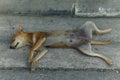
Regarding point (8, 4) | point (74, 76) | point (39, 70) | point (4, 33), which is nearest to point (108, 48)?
point (74, 76)

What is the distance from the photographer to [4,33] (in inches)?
202

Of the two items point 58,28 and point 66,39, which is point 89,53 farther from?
point 58,28

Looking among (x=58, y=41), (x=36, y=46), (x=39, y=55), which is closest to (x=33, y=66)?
(x=39, y=55)

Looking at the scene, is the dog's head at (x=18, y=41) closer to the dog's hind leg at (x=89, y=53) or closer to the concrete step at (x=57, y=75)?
the concrete step at (x=57, y=75)

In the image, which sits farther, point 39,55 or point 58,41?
point 58,41

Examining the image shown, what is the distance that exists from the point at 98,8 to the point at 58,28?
98 centimetres

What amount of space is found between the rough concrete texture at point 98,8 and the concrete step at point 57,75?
71.4 inches


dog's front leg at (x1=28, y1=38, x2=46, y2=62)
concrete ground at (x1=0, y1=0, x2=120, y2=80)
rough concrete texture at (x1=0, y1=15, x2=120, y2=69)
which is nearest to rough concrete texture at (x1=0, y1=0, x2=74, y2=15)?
concrete ground at (x1=0, y1=0, x2=120, y2=80)

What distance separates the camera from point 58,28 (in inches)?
206

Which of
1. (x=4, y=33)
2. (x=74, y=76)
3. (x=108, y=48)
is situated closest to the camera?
(x=74, y=76)

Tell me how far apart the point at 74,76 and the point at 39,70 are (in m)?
0.53

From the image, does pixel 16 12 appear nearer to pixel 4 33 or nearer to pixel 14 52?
pixel 4 33

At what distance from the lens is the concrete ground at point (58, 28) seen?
4117 mm

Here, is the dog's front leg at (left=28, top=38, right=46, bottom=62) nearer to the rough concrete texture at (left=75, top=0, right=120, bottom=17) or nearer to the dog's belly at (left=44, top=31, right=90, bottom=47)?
the dog's belly at (left=44, top=31, right=90, bottom=47)
